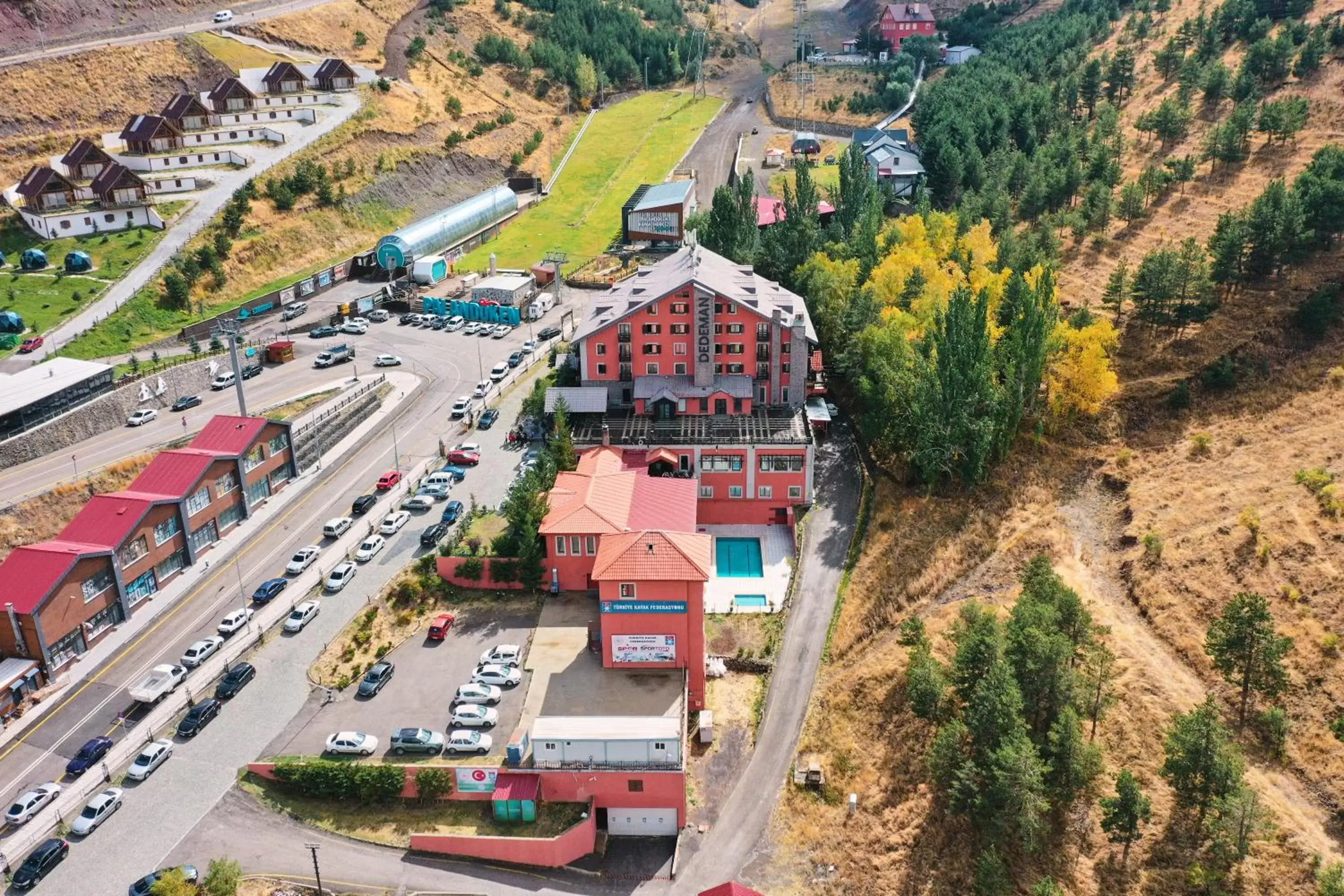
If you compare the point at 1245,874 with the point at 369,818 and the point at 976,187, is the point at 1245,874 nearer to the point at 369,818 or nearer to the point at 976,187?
the point at 369,818

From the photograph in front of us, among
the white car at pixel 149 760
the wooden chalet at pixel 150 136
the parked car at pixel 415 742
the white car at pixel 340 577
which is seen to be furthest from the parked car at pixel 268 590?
the wooden chalet at pixel 150 136

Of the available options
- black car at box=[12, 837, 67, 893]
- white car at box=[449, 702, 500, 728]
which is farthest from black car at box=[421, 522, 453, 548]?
black car at box=[12, 837, 67, 893]

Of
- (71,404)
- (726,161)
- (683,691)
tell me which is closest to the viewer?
(683,691)

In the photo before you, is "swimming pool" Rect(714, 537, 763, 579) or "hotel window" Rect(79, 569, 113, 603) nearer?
"hotel window" Rect(79, 569, 113, 603)

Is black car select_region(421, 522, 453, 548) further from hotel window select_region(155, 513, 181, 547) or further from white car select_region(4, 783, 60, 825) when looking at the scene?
white car select_region(4, 783, 60, 825)

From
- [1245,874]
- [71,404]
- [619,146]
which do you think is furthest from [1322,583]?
[619,146]
